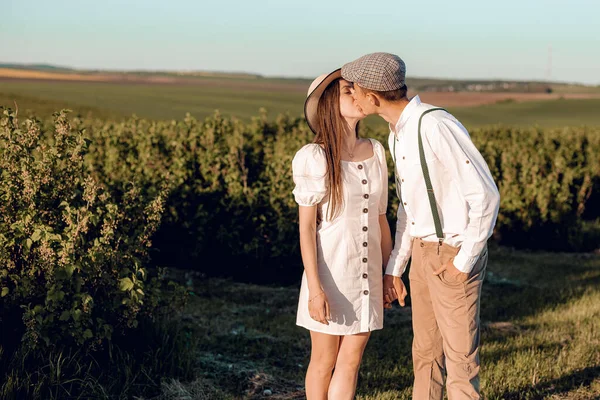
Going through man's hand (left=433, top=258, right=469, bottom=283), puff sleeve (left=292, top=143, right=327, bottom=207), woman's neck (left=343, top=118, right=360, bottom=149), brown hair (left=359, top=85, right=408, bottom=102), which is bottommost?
man's hand (left=433, top=258, right=469, bottom=283)

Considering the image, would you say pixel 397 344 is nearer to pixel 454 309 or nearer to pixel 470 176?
pixel 454 309

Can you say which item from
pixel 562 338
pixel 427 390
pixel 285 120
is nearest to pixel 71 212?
pixel 427 390

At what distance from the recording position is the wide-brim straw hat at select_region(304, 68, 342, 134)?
3.70 meters

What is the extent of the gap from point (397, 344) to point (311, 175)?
3.42 metres

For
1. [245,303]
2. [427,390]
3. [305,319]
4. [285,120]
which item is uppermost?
[285,120]

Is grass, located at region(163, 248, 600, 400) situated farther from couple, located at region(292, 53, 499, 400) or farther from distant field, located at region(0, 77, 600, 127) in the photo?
distant field, located at region(0, 77, 600, 127)

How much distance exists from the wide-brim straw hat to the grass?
222 centimetres

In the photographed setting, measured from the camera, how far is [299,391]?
17.7ft

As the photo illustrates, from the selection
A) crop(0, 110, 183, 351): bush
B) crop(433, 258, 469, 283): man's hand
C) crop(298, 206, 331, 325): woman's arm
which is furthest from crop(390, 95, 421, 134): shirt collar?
crop(0, 110, 183, 351): bush

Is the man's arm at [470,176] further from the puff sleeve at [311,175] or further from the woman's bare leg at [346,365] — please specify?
the woman's bare leg at [346,365]

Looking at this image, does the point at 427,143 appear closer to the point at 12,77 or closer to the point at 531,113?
the point at 531,113

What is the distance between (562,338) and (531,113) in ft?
160

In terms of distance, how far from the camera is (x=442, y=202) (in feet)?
11.6

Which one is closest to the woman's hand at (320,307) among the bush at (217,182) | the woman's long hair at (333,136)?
the woman's long hair at (333,136)
